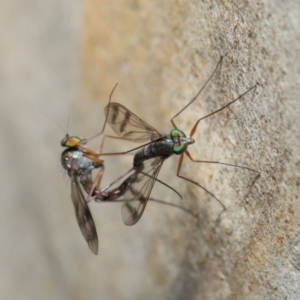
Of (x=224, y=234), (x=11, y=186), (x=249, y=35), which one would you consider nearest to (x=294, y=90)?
(x=249, y=35)

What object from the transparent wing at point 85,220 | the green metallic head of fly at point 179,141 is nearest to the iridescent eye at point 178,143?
the green metallic head of fly at point 179,141

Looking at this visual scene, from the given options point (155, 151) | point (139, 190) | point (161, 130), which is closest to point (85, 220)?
point (139, 190)

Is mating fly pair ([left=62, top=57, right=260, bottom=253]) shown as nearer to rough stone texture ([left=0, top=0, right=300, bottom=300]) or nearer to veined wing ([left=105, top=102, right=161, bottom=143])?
veined wing ([left=105, top=102, right=161, bottom=143])

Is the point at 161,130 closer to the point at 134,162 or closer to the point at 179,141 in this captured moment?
the point at 134,162

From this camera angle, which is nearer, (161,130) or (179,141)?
(179,141)

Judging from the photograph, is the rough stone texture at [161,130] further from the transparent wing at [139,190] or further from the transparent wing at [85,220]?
the transparent wing at [85,220]

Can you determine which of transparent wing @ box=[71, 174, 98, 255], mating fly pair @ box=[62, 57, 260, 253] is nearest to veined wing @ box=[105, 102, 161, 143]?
mating fly pair @ box=[62, 57, 260, 253]

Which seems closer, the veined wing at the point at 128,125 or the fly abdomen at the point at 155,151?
the fly abdomen at the point at 155,151
